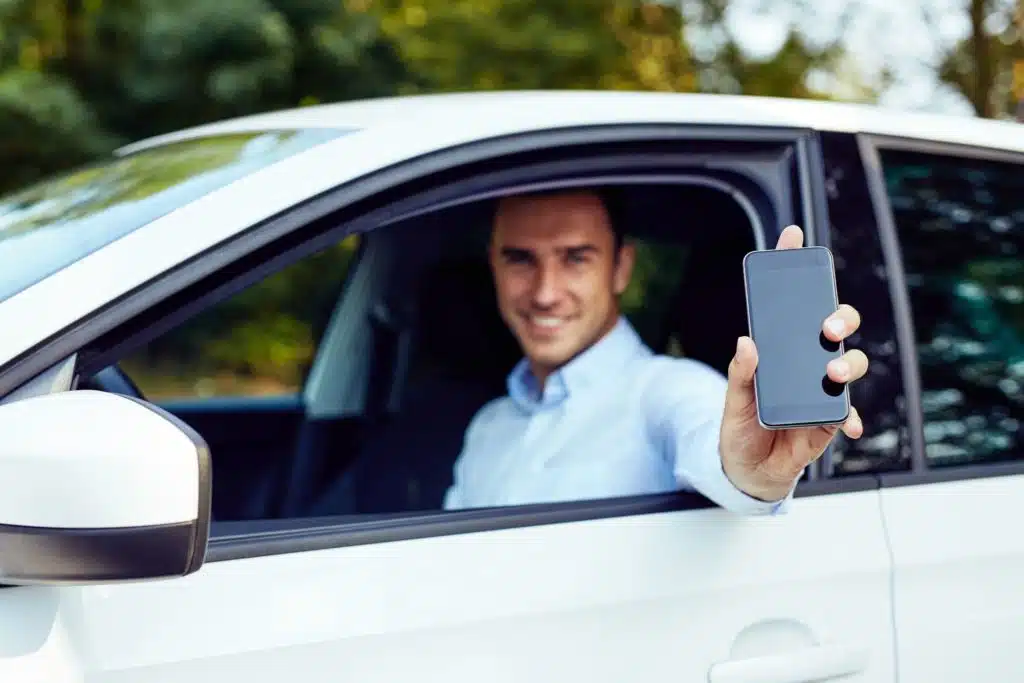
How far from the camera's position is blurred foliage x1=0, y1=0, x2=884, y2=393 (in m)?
6.67

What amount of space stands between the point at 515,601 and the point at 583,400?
0.77 m

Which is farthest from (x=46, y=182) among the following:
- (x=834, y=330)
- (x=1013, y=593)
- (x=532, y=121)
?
(x=1013, y=593)

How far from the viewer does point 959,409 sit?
6.43 ft

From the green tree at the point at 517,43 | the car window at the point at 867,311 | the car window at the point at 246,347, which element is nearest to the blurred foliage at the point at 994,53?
the green tree at the point at 517,43

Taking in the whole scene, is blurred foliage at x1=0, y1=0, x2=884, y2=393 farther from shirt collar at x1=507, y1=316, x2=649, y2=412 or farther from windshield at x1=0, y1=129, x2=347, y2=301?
windshield at x1=0, y1=129, x2=347, y2=301

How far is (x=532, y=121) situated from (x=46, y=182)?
95cm

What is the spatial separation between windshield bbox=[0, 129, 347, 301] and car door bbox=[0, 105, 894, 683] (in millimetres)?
99

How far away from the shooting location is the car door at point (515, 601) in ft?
4.41

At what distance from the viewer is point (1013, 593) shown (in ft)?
5.72

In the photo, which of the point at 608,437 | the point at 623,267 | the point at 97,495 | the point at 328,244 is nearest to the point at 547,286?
the point at 623,267

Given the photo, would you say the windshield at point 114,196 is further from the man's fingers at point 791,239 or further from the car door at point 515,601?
the man's fingers at point 791,239

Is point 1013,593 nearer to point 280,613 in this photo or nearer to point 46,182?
point 280,613

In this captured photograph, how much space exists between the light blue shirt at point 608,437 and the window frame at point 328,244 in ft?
0.38

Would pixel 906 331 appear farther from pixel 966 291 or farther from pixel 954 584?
pixel 954 584
